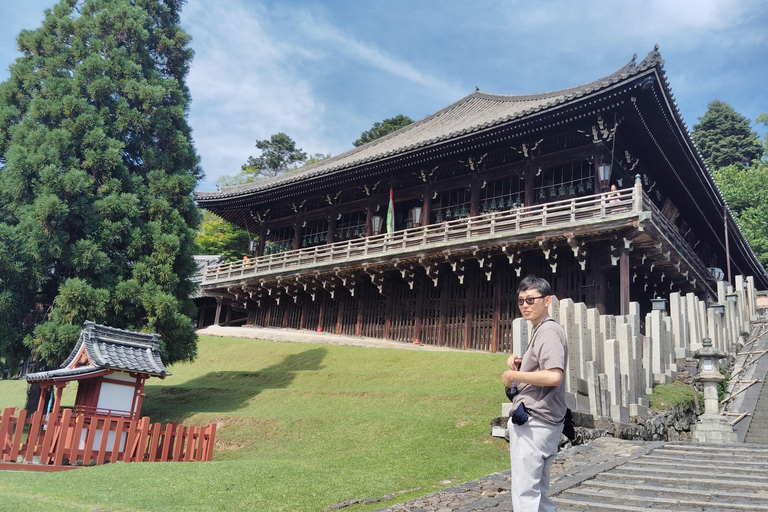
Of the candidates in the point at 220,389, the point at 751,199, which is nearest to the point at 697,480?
the point at 220,389

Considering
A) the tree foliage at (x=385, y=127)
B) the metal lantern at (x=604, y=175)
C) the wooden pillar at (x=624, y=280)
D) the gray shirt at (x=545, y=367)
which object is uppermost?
the tree foliage at (x=385, y=127)

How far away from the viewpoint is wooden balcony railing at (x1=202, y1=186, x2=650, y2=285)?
17641 mm

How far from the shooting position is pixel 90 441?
10.5 meters

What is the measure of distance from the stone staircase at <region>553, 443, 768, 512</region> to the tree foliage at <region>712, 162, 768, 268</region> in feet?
127

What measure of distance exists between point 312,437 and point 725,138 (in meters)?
A: 53.1

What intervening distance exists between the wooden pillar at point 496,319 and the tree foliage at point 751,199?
27.6m

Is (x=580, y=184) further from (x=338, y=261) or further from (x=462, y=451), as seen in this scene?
(x=462, y=451)

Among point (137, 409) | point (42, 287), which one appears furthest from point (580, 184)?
point (42, 287)

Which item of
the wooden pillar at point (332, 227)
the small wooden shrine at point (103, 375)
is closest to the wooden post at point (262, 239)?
the wooden pillar at point (332, 227)

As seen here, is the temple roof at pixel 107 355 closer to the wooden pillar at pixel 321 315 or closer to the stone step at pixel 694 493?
the stone step at pixel 694 493

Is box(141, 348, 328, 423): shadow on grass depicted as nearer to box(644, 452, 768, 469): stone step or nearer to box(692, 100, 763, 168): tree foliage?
box(644, 452, 768, 469): stone step

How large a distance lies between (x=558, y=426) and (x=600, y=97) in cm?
1578

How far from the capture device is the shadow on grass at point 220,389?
15469 mm

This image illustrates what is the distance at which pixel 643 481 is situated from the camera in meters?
5.68
